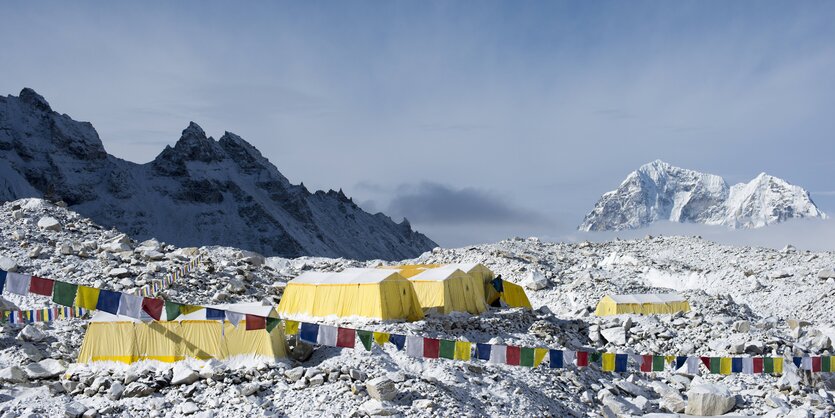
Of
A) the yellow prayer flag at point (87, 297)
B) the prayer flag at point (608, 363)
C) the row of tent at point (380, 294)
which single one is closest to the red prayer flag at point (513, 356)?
the prayer flag at point (608, 363)

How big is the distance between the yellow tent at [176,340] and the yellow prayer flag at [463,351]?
4.10 meters

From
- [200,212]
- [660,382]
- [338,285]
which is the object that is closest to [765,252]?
[660,382]

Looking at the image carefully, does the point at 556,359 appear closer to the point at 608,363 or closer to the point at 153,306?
the point at 608,363

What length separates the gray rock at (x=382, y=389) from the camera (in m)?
14.2

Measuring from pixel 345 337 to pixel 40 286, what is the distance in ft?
20.6

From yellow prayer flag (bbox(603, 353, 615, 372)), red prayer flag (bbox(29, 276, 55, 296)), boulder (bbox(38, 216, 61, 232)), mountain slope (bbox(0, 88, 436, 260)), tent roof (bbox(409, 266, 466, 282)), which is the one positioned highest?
mountain slope (bbox(0, 88, 436, 260))

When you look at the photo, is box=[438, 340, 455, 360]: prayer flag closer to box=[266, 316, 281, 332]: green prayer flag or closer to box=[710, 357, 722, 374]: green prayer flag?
box=[266, 316, 281, 332]: green prayer flag

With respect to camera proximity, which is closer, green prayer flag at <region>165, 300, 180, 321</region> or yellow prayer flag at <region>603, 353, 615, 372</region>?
green prayer flag at <region>165, 300, 180, 321</region>

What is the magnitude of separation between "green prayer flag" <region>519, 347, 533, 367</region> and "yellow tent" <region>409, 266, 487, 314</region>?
8210 mm

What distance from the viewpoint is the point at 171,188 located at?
14188 cm

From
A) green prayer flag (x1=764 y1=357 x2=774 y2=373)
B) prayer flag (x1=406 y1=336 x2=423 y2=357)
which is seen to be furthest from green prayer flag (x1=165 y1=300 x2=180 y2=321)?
green prayer flag (x1=764 y1=357 x2=774 y2=373)

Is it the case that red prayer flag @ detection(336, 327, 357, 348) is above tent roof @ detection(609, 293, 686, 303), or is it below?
below

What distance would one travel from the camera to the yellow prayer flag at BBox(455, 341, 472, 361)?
16453mm

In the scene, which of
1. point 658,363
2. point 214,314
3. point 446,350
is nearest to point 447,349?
point 446,350
